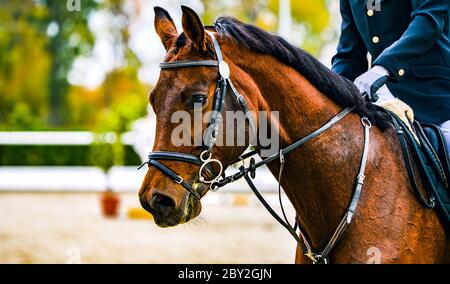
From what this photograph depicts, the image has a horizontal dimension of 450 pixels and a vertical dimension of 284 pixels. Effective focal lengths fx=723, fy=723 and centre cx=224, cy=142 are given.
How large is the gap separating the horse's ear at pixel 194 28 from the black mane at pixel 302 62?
16 centimetres

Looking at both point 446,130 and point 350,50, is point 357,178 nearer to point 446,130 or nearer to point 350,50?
point 446,130

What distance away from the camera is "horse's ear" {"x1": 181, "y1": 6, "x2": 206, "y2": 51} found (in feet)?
9.52

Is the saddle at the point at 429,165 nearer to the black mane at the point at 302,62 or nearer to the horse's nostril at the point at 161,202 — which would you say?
the black mane at the point at 302,62

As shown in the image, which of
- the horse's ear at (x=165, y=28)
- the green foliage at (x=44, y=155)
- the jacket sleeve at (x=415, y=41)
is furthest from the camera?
the green foliage at (x=44, y=155)

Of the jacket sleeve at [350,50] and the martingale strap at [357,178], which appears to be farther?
the jacket sleeve at [350,50]

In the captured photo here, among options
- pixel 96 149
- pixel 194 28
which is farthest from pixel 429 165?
pixel 96 149

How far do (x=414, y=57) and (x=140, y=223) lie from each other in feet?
31.6

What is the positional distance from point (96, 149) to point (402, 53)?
11053 mm

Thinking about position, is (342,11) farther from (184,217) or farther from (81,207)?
(81,207)

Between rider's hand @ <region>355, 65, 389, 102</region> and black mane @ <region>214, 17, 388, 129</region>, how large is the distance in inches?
1.4

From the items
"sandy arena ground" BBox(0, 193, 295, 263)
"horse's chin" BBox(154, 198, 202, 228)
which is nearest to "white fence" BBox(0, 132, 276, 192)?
"sandy arena ground" BBox(0, 193, 295, 263)

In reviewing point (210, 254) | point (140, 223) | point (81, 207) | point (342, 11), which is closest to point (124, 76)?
point (81, 207)

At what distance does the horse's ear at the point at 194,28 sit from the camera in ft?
9.52

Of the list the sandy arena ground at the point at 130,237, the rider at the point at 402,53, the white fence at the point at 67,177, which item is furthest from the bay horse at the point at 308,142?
the white fence at the point at 67,177
